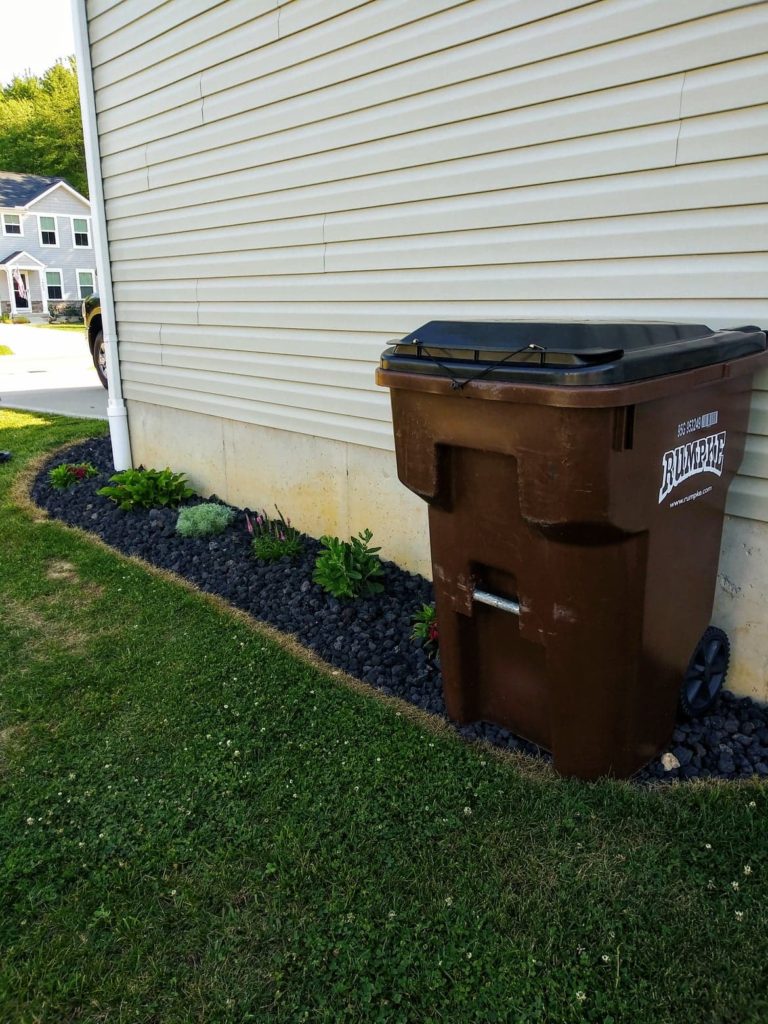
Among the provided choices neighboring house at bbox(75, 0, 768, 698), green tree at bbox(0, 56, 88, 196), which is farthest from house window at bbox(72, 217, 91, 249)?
neighboring house at bbox(75, 0, 768, 698)

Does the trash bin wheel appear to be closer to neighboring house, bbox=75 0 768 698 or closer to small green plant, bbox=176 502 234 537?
neighboring house, bbox=75 0 768 698

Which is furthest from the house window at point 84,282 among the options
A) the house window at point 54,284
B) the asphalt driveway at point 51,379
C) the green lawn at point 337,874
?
the green lawn at point 337,874

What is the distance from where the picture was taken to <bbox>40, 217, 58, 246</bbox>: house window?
38.4 meters

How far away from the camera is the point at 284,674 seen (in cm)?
357

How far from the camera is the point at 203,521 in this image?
17.2 ft

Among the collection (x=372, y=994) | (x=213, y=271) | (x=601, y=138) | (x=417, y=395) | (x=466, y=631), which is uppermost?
(x=601, y=138)

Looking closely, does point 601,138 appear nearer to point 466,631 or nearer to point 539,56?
point 539,56

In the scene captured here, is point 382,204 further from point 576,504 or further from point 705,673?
point 705,673

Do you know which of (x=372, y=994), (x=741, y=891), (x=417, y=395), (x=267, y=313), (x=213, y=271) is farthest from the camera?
(x=213, y=271)

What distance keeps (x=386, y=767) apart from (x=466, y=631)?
582mm

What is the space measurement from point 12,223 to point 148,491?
3802 centimetres

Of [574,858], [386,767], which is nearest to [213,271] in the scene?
[386,767]

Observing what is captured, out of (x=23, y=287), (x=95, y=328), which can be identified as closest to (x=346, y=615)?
(x=95, y=328)

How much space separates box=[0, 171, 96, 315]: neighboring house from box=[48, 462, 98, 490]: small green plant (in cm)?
3434
